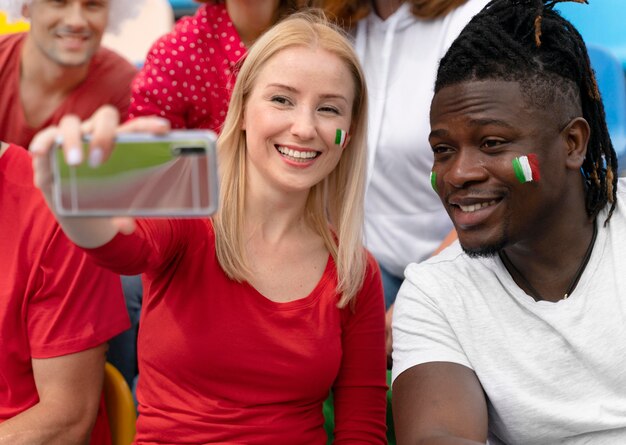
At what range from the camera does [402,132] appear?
87.6 inches

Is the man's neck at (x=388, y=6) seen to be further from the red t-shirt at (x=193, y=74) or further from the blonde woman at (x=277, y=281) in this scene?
the blonde woman at (x=277, y=281)

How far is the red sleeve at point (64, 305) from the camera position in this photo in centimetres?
176

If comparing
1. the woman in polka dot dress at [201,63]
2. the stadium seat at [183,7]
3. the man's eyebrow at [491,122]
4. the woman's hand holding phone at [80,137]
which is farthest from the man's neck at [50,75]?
the stadium seat at [183,7]

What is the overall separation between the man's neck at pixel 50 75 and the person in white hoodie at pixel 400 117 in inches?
26.3

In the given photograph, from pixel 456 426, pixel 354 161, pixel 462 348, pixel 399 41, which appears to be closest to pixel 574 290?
pixel 462 348

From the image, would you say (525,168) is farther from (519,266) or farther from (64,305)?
(64,305)

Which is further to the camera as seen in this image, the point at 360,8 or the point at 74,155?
the point at 360,8

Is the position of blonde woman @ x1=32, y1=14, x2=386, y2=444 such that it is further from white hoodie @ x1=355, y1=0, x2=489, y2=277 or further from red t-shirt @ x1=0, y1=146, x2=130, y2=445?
white hoodie @ x1=355, y1=0, x2=489, y2=277

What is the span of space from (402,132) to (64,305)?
879 mm

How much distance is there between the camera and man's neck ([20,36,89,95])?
2.42 meters

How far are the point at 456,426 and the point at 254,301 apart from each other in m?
0.42

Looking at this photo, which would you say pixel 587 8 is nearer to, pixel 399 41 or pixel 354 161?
pixel 399 41

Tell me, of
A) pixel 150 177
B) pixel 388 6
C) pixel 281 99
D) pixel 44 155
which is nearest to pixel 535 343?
pixel 281 99

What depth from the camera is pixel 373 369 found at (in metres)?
1.81
